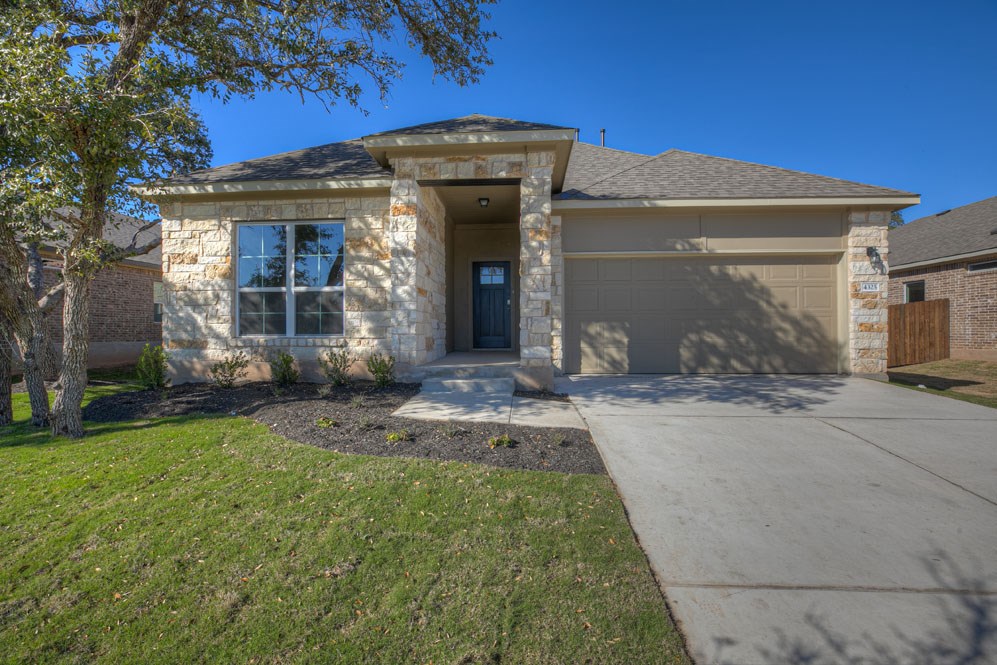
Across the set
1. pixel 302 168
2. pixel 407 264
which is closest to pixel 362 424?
pixel 407 264

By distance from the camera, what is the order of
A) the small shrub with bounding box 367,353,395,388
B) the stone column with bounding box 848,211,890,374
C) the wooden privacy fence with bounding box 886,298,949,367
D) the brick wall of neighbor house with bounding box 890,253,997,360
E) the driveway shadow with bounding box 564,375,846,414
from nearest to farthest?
the driveway shadow with bounding box 564,375,846,414
the small shrub with bounding box 367,353,395,388
the stone column with bounding box 848,211,890,374
the wooden privacy fence with bounding box 886,298,949,367
the brick wall of neighbor house with bounding box 890,253,997,360

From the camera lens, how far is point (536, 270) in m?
6.45

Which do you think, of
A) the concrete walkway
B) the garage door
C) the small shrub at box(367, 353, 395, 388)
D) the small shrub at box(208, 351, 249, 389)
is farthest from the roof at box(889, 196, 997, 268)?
the small shrub at box(208, 351, 249, 389)

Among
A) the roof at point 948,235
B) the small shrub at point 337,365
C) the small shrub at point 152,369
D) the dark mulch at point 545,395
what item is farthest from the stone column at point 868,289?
the small shrub at point 152,369

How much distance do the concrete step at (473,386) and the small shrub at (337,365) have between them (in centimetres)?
141

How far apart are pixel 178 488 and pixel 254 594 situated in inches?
66.4

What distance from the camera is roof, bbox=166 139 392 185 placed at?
24.2 ft

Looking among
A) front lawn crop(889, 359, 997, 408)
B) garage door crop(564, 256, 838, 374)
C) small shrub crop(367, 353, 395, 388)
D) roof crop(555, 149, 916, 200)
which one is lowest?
front lawn crop(889, 359, 997, 408)

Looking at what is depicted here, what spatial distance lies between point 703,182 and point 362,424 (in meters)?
7.88

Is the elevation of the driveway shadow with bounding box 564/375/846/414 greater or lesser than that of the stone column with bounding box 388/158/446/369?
lesser

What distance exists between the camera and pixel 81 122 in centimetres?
404

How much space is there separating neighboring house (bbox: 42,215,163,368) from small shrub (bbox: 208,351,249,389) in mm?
6534

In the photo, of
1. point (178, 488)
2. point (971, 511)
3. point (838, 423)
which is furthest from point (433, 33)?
point (971, 511)

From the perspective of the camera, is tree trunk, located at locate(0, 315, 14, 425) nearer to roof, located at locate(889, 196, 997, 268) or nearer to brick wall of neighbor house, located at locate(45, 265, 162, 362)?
brick wall of neighbor house, located at locate(45, 265, 162, 362)
